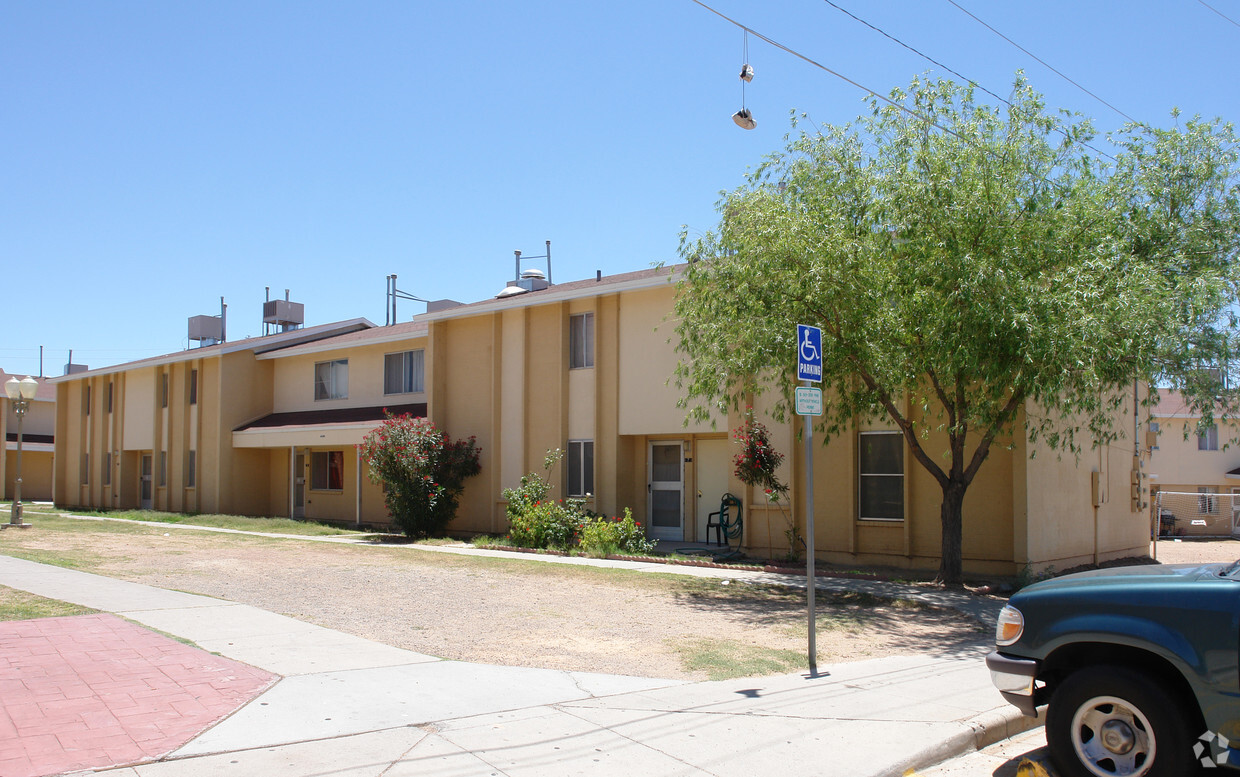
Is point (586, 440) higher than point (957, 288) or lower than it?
lower

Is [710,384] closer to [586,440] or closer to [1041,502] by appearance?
[1041,502]

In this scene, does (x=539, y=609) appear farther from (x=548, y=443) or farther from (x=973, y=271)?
(x=548, y=443)

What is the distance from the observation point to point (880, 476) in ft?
53.0

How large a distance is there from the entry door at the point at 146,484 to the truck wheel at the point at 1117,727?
111 feet

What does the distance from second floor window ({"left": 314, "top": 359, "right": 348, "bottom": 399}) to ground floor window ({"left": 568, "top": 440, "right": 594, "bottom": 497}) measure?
10.1m

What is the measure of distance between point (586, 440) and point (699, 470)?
2.67 meters

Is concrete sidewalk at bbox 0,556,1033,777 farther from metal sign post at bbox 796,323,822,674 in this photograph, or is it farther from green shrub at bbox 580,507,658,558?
green shrub at bbox 580,507,658,558

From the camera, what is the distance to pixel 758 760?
19.2 ft

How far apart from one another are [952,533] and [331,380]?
20.5m

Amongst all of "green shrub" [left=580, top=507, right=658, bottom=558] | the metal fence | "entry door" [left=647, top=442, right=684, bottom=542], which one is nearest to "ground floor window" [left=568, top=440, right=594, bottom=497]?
"entry door" [left=647, top=442, right=684, bottom=542]

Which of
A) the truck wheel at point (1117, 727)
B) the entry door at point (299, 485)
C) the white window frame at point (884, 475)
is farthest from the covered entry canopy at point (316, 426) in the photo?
the truck wheel at point (1117, 727)

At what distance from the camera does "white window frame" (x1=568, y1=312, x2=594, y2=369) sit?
68.1 feet

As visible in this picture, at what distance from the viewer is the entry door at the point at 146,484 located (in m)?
33.5

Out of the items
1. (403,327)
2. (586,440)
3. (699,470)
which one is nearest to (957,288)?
(699,470)
